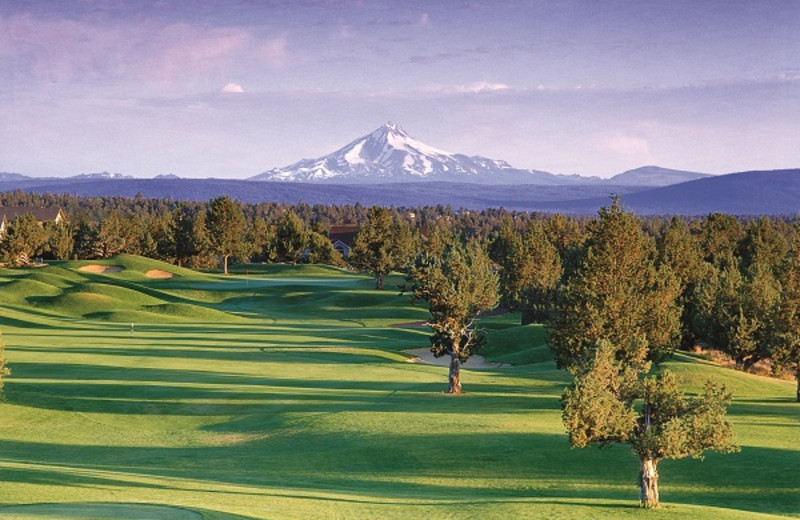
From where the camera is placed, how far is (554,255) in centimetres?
10544

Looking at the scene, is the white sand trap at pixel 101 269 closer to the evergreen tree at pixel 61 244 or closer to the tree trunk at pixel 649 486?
the evergreen tree at pixel 61 244

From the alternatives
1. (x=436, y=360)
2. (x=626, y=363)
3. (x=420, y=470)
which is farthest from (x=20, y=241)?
(x=626, y=363)

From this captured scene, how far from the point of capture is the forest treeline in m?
57.1

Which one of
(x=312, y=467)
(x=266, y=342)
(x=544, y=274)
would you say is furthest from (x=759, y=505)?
(x=544, y=274)

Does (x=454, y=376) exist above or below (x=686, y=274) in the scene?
below

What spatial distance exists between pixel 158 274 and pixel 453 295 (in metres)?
94.4

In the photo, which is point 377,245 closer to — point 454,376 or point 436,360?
point 436,360

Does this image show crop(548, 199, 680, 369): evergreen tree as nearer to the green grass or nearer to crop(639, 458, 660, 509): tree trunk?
the green grass

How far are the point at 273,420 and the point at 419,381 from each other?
51.6 ft

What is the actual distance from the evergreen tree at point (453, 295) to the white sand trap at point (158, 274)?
296 feet

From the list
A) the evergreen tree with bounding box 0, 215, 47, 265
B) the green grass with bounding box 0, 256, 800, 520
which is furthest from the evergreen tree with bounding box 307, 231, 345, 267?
the green grass with bounding box 0, 256, 800, 520

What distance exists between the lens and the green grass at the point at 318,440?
27.6 metres

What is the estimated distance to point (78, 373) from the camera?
2052 inches

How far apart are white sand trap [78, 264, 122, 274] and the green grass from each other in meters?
55.9
